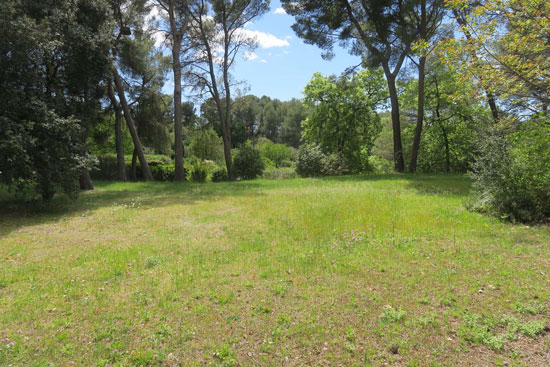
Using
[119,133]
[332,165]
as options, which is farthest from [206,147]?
[332,165]

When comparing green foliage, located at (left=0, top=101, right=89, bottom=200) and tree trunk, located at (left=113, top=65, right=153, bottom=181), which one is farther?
tree trunk, located at (left=113, top=65, right=153, bottom=181)

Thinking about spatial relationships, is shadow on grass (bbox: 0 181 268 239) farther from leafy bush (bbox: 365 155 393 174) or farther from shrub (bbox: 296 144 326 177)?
leafy bush (bbox: 365 155 393 174)

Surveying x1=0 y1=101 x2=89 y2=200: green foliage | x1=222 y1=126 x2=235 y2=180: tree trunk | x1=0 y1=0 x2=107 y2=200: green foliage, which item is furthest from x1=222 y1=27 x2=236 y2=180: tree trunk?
x1=0 y1=101 x2=89 y2=200: green foliage

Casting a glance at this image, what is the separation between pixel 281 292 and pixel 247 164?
546 inches

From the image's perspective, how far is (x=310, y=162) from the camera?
16.6 meters

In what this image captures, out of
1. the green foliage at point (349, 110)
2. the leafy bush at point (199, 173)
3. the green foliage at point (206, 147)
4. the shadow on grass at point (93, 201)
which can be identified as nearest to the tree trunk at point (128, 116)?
the leafy bush at point (199, 173)

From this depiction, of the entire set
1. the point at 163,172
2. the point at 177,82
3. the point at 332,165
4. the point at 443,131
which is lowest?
the point at 163,172

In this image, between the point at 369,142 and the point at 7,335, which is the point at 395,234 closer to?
the point at 7,335

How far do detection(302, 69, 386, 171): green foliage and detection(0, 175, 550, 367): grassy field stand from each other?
48.6 ft

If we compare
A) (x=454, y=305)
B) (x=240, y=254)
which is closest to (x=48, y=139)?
(x=240, y=254)

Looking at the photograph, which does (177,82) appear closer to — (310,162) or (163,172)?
(163,172)

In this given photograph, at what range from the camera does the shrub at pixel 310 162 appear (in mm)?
16547

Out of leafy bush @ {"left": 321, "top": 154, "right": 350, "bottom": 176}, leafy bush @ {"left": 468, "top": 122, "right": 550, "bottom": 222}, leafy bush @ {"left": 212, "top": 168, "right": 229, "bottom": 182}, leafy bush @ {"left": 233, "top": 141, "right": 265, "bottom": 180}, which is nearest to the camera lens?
leafy bush @ {"left": 468, "top": 122, "right": 550, "bottom": 222}

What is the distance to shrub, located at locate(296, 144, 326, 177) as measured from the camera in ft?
54.3
